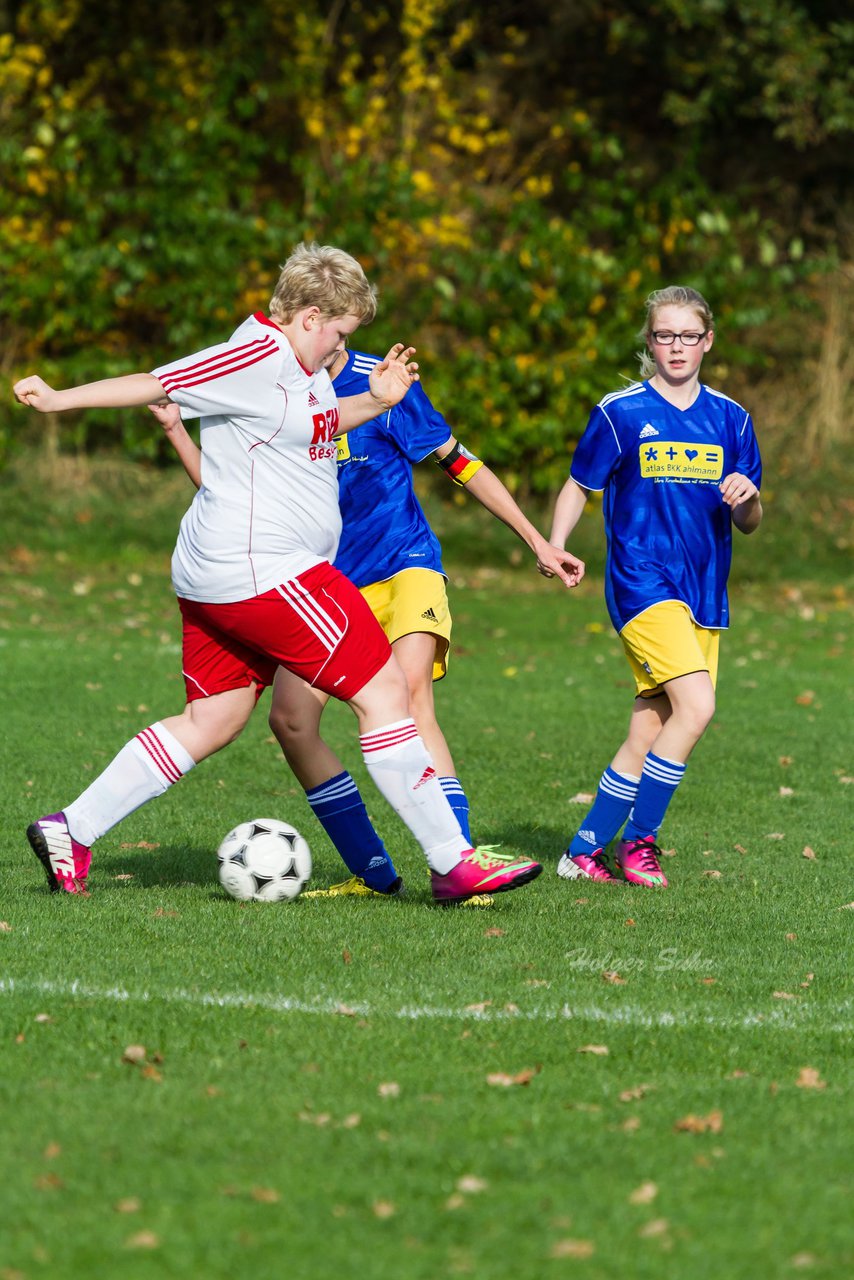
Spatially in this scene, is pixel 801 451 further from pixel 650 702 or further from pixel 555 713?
pixel 650 702

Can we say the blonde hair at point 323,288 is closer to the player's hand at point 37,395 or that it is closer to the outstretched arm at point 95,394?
the outstretched arm at point 95,394

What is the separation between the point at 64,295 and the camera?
20.5m

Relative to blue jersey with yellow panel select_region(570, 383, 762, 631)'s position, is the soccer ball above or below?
below

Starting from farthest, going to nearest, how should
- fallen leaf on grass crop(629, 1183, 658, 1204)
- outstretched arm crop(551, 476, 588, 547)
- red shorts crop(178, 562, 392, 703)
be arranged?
outstretched arm crop(551, 476, 588, 547)
red shorts crop(178, 562, 392, 703)
fallen leaf on grass crop(629, 1183, 658, 1204)

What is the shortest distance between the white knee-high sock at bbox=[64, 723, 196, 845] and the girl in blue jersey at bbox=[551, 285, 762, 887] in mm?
1701

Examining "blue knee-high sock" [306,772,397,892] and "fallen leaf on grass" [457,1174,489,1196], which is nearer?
"fallen leaf on grass" [457,1174,489,1196]

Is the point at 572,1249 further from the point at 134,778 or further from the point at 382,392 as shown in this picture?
the point at 382,392

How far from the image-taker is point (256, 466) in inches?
215

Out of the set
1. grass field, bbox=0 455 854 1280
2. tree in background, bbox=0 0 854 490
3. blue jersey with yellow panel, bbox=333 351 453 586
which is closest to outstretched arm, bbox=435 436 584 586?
blue jersey with yellow panel, bbox=333 351 453 586

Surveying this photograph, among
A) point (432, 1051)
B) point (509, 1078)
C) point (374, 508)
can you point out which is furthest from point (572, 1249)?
point (374, 508)

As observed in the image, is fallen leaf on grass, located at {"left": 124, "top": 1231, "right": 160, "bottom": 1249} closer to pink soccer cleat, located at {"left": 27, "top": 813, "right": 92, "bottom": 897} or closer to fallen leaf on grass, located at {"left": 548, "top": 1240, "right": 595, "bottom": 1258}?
fallen leaf on grass, located at {"left": 548, "top": 1240, "right": 595, "bottom": 1258}

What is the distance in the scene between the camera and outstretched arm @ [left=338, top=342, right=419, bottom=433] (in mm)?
5559

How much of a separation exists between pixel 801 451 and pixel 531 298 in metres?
3.73

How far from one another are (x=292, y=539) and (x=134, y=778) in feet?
3.13
